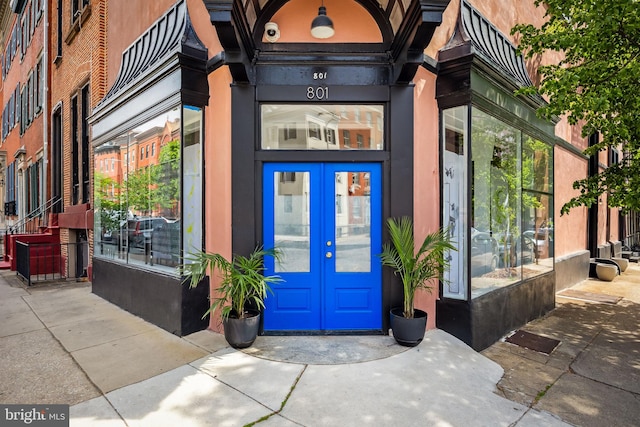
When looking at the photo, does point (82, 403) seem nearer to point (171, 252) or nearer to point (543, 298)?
point (171, 252)

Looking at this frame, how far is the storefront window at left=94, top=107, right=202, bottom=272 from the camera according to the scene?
17.7ft

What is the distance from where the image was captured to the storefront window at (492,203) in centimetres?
521

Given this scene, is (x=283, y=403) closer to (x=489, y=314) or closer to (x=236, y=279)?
(x=236, y=279)

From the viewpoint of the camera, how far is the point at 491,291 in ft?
17.9

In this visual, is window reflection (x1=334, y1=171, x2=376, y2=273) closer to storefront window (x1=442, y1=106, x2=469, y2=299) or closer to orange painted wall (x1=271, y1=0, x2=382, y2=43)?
storefront window (x1=442, y1=106, x2=469, y2=299)

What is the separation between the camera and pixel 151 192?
6.16 metres

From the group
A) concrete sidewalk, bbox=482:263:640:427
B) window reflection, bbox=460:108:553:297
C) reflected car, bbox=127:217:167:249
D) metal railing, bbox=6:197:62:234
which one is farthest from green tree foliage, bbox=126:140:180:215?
metal railing, bbox=6:197:62:234

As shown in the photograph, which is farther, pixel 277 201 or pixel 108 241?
pixel 108 241

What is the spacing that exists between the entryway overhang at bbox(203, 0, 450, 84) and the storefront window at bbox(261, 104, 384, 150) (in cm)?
55

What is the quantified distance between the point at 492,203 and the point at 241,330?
14.4 ft

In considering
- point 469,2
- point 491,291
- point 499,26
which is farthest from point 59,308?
point 499,26

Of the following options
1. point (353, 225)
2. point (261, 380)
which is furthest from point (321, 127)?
point (261, 380)

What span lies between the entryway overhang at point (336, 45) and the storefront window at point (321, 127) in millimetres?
551

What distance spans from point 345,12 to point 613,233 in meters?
16.6
